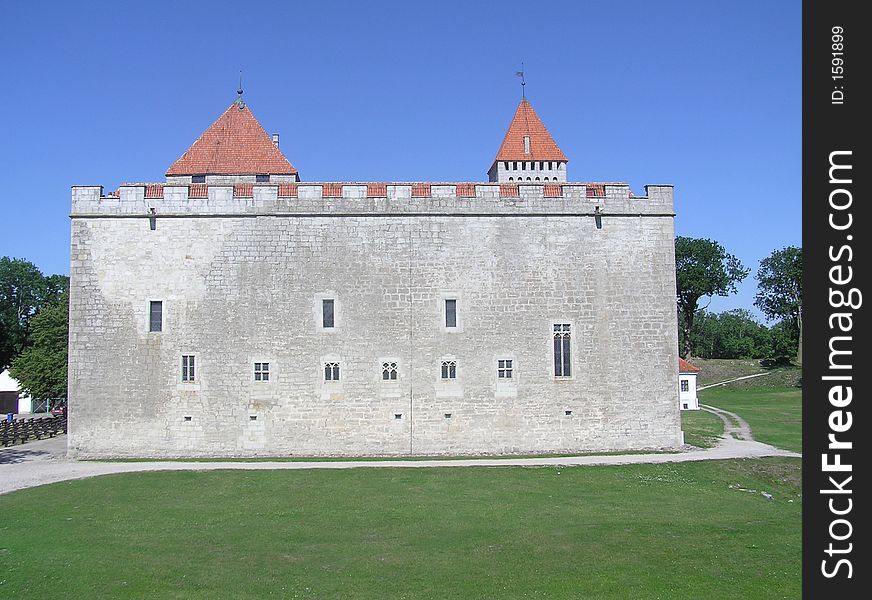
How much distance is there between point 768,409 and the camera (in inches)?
1727

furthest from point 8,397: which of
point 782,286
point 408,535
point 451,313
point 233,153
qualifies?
point 782,286

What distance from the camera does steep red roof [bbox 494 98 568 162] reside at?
47375 millimetres

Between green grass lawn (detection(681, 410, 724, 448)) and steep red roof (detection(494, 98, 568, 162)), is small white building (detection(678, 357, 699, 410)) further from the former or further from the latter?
steep red roof (detection(494, 98, 568, 162))

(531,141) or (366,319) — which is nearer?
(366,319)

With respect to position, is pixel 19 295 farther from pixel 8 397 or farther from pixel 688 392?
pixel 688 392

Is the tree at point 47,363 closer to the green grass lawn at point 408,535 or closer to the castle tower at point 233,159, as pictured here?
the castle tower at point 233,159

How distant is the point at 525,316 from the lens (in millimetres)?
25297

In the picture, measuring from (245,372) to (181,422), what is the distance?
2.70 m

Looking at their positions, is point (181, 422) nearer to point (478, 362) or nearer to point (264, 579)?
point (478, 362)

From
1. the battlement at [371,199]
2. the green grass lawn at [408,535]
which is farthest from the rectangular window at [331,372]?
the battlement at [371,199]

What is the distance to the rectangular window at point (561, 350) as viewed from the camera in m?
25.3

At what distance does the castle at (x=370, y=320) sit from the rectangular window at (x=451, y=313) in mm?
49

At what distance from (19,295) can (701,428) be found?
57146 mm

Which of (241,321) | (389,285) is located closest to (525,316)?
(389,285)
